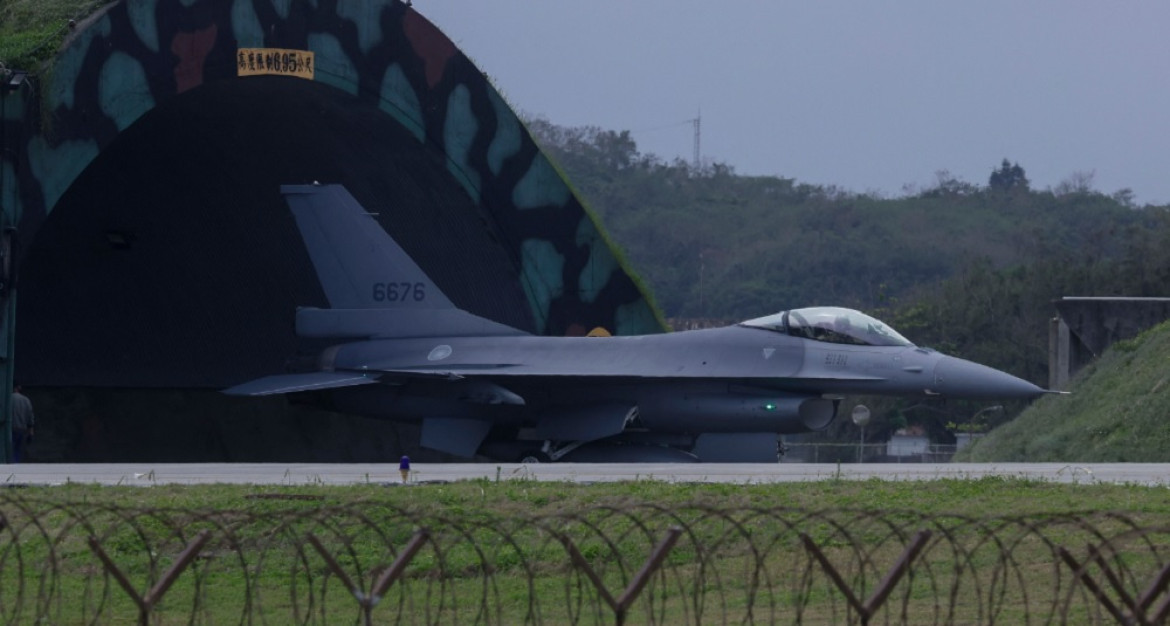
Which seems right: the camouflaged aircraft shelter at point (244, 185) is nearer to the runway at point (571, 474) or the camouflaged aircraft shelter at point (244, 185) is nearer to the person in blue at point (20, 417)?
the person in blue at point (20, 417)

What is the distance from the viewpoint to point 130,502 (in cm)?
1258

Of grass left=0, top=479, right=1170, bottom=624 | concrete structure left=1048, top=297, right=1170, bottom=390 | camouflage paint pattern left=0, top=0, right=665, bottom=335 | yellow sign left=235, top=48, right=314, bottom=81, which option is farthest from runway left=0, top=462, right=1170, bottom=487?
concrete structure left=1048, top=297, right=1170, bottom=390

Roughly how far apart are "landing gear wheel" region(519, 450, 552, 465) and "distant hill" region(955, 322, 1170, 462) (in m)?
7.77

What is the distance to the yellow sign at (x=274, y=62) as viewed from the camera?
2305cm

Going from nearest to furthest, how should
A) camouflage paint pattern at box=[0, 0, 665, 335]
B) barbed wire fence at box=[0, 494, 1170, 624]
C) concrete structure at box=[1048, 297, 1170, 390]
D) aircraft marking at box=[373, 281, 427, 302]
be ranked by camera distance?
barbed wire fence at box=[0, 494, 1170, 624], camouflage paint pattern at box=[0, 0, 665, 335], aircraft marking at box=[373, 281, 427, 302], concrete structure at box=[1048, 297, 1170, 390]

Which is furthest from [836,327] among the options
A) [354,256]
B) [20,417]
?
[20,417]

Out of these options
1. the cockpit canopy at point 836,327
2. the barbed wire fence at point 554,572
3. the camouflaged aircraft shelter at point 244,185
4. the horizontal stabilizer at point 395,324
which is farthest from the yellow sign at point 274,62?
the barbed wire fence at point 554,572

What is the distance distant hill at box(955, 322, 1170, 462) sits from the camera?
2150 cm

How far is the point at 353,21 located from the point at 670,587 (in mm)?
15812

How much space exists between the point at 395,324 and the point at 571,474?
8.83 meters

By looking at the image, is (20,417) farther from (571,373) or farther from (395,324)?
(571,373)

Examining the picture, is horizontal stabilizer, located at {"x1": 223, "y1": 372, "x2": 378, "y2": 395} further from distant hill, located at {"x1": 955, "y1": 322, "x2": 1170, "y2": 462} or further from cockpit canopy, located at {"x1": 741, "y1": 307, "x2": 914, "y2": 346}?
distant hill, located at {"x1": 955, "y1": 322, "x2": 1170, "y2": 462}

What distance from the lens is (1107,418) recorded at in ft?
74.2

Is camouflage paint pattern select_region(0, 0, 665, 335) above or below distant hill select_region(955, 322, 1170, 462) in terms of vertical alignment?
above
